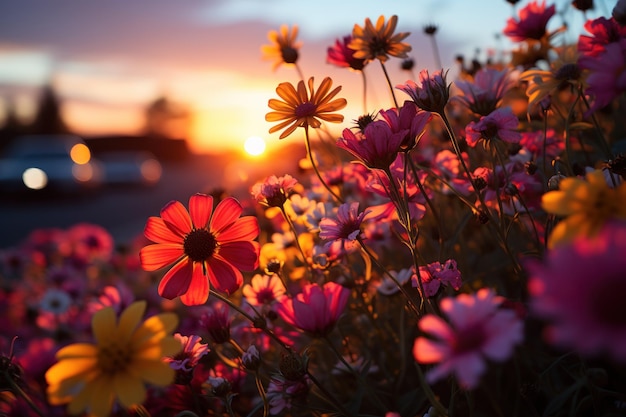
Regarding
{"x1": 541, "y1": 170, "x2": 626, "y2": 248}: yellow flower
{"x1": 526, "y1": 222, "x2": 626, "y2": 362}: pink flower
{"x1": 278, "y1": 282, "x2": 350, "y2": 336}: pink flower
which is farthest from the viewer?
{"x1": 278, "y1": 282, "x2": 350, "y2": 336}: pink flower

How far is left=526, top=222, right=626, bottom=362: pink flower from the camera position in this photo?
372 millimetres

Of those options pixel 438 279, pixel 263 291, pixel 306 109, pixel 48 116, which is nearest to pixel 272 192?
pixel 306 109

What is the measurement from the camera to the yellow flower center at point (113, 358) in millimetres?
602

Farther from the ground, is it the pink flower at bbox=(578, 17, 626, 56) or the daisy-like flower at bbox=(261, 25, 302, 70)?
the daisy-like flower at bbox=(261, 25, 302, 70)

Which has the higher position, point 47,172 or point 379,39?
point 47,172

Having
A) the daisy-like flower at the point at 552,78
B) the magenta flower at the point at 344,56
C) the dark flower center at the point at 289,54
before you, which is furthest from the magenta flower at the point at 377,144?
the dark flower center at the point at 289,54

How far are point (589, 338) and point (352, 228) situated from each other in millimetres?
557

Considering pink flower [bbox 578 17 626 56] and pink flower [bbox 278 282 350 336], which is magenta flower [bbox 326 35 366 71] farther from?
pink flower [bbox 278 282 350 336]

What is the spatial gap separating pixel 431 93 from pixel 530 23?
1.90 ft

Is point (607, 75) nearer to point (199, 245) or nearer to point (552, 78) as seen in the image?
point (552, 78)

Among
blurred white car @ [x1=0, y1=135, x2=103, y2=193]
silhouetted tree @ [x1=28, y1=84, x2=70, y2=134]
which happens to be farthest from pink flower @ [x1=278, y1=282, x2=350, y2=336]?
silhouetted tree @ [x1=28, y1=84, x2=70, y2=134]

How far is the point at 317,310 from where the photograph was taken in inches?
30.5

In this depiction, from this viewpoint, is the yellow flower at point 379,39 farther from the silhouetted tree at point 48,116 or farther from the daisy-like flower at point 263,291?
the silhouetted tree at point 48,116

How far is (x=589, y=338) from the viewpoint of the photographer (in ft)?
1.21
